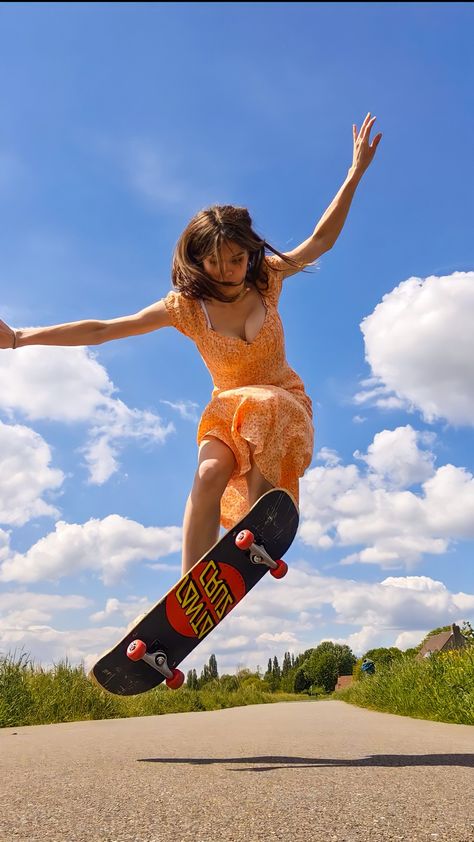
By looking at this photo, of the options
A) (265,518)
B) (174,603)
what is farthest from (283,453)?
(174,603)

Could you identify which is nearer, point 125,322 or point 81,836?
point 81,836

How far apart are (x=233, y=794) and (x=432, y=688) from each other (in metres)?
5.64

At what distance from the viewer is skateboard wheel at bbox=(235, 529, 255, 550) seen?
301 cm

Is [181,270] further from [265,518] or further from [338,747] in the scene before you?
[338,747]

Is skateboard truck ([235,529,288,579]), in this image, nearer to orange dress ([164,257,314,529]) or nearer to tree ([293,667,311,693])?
orange dress ([164,257,314,529])

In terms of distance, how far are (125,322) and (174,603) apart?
147 centimetres

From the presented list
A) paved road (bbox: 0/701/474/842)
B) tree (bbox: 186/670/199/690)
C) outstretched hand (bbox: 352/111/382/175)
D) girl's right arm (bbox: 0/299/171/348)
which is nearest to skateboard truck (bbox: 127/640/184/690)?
paved road (bbox: 0/701/474/842)

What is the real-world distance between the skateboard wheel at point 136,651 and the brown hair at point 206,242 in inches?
68.3

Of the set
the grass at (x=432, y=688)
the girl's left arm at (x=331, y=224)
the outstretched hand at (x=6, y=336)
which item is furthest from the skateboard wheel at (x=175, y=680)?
the grass at (x=432, y=688)

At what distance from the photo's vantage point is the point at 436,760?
2721 millimetres

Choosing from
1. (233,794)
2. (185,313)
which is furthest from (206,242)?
(233,794)

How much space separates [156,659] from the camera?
305cm

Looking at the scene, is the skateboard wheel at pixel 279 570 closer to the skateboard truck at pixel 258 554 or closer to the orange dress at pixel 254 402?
the skateboard truck at pixel 258 554

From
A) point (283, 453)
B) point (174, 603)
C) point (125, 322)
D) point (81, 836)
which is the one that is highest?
point (125, 322)
